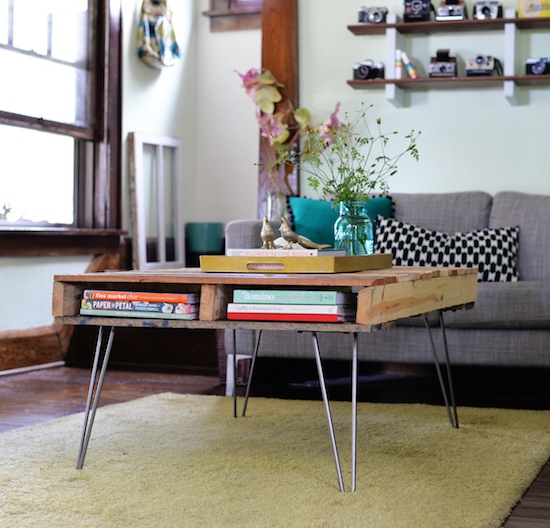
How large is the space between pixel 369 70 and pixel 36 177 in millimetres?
1687

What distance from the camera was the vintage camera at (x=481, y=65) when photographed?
4621 mm

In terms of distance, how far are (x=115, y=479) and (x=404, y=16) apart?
10.3ft

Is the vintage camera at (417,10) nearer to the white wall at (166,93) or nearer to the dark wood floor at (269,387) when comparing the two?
the white wall at (166,93)

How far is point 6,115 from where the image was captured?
4391 mm

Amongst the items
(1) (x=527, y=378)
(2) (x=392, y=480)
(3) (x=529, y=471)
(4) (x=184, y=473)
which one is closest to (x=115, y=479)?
(4) (x=184, y=473)

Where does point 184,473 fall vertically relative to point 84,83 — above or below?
below

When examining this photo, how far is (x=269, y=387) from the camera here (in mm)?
3975

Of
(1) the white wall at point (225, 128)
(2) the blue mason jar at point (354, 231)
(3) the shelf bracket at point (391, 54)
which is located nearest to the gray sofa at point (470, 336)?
(2) the blue mason jar at point (354, 231)

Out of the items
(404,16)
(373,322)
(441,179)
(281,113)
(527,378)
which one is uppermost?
(404,16)

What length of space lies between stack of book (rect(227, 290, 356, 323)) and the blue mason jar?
662 mm

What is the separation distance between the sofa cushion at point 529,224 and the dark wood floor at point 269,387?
0.49 metres

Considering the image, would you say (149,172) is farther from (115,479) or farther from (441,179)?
(115,479)

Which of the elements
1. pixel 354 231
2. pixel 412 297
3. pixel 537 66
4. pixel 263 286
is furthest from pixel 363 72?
pixel 263 286

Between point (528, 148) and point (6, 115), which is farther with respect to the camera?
point (528, 148)
